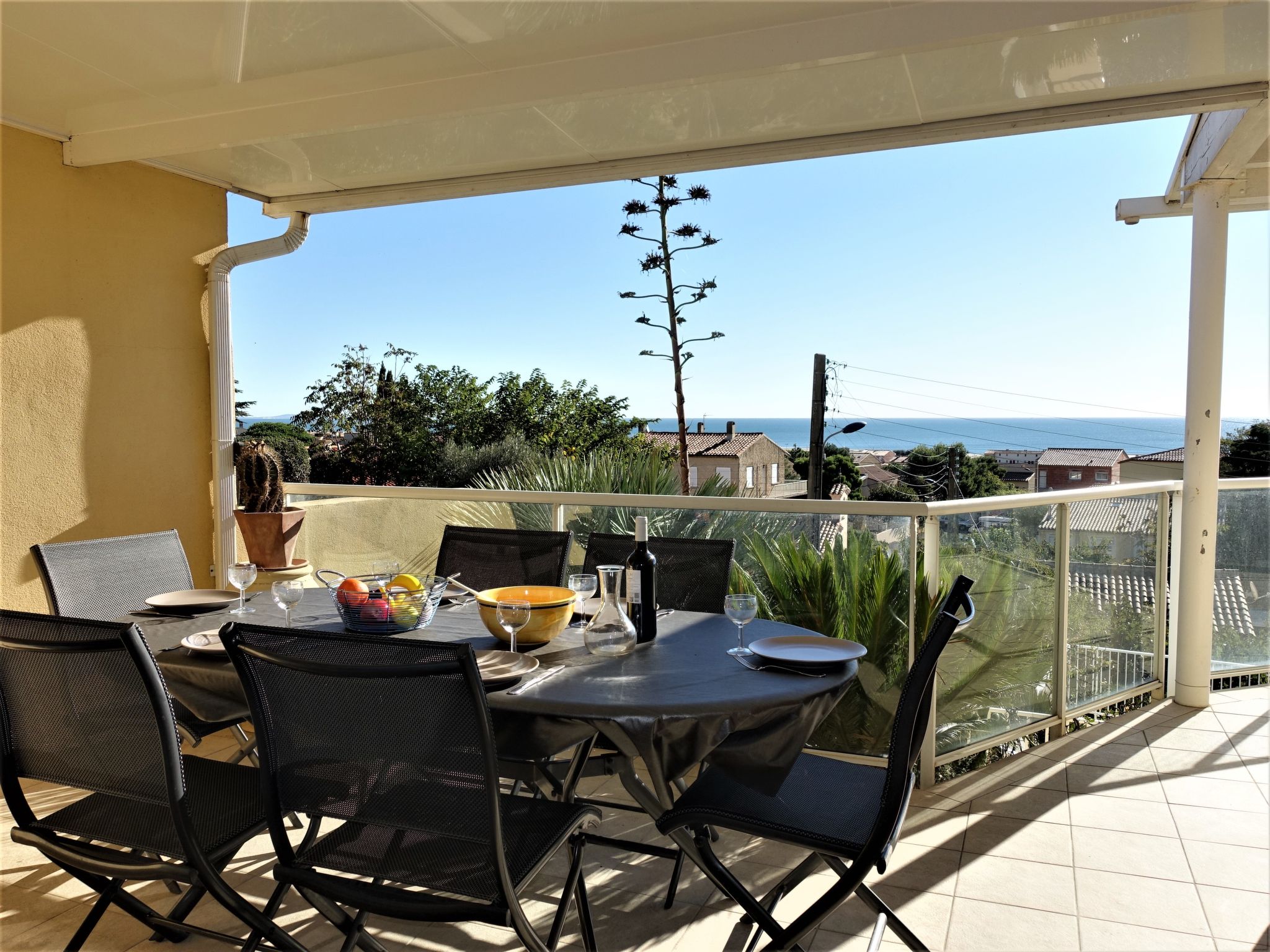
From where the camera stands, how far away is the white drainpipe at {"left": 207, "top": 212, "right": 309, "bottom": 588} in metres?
4.52

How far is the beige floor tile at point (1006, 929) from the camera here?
2.33 metres

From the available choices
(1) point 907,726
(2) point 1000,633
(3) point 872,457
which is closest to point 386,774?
(1) point 907,726

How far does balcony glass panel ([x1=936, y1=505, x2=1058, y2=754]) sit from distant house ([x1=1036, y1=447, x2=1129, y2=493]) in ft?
175

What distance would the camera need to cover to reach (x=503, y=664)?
80.0 inches

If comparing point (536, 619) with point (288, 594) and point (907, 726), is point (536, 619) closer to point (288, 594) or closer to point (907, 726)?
point (288, 594)

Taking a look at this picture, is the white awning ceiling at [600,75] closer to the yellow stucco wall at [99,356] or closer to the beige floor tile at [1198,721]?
the yellow stucco wall at [99,356]

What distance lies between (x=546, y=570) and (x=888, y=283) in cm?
4995

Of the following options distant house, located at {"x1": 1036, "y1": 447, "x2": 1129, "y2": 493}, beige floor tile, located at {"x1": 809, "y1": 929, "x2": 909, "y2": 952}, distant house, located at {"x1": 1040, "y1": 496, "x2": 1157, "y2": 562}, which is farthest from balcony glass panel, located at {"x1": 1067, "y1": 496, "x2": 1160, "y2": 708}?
distant house, located at {"x1": 1036, "y1": 447, "x2": 1129, "y2": 493}

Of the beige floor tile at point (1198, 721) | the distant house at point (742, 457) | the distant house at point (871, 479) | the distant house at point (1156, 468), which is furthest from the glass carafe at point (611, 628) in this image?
the distant house at point (871, 479)

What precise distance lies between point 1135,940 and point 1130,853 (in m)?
0.59

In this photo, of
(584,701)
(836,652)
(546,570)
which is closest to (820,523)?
(546,570)

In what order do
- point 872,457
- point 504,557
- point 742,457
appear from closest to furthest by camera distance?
point 504,557
point 742,457
point 872,457

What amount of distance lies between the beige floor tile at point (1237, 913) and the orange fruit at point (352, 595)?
254cm

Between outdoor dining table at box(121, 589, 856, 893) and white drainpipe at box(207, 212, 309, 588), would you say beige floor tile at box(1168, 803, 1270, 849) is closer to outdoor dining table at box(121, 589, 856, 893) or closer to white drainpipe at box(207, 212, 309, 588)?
outdoor dining table at box(121, 589, 856, 893)
